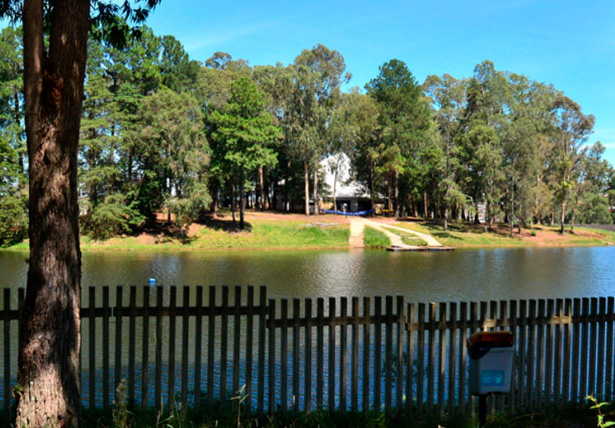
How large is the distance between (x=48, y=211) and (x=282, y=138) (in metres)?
50.0

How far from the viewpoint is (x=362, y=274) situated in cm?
2453

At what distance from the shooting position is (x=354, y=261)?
31.4m

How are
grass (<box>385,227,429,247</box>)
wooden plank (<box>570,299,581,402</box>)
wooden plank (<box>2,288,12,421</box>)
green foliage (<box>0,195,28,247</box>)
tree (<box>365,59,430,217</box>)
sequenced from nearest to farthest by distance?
wooden plank (<box>2,288,12,421</box>)
wooden plank (<box>570,299,581,402</box>)
green foliage (<box>0,195,28,247</box>)
grass (<box>385,227,429,247</box>)
tree (<box>365,59,430,217</box>)

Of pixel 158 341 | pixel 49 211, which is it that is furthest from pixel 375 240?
pixel 49 211

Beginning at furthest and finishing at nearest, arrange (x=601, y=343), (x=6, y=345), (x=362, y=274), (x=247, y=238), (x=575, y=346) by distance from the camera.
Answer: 1. (x=247, y=238)
2. (x=362, y=274)
3. (x=601, y=343)
4. (x=575, y=346)
5. (x=6, y=345)

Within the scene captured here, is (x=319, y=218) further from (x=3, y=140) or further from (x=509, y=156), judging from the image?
(x=3, y=140)

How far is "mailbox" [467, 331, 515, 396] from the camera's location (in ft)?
14.2

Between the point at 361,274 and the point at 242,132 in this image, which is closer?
the point at 361,274

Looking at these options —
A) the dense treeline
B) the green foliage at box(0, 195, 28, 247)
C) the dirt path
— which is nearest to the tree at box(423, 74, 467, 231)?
the dense treeline

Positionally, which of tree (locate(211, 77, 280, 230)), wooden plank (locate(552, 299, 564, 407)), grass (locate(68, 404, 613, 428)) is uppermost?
tree (locate(211, 77, 280, 230))

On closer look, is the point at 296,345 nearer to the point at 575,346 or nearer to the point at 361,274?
the point at 575,346

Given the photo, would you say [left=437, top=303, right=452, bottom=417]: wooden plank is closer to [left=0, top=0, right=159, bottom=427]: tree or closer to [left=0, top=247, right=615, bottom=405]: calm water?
[left=0, top=0, right=159, bottom=427]: tree

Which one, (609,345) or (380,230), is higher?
(609,345)

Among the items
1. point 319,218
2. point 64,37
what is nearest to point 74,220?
point 64,37
